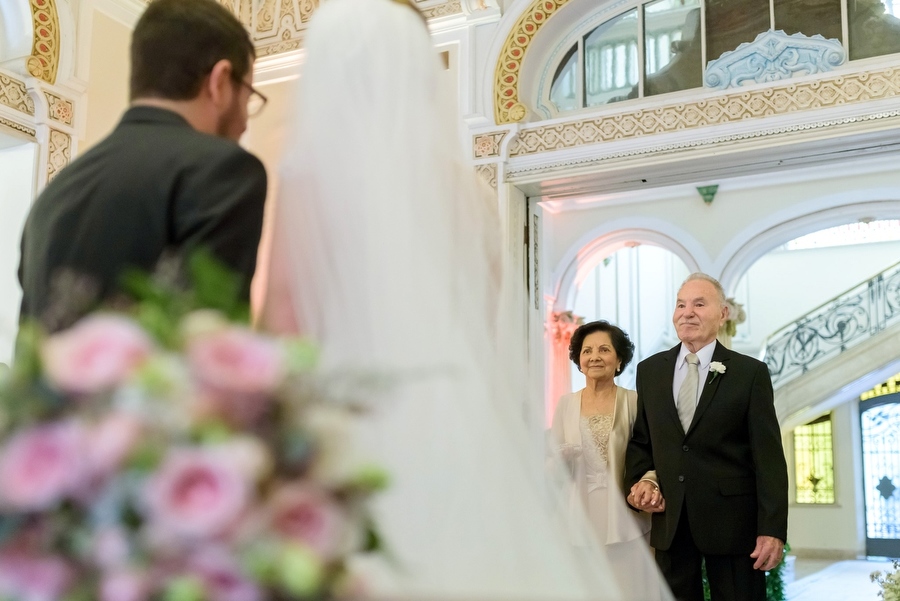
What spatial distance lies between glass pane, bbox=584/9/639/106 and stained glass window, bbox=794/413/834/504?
1349 centimetres

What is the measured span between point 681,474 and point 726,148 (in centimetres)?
214

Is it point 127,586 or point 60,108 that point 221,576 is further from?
point 60,108

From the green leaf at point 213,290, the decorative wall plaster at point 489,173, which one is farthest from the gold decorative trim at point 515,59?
the green leaf at point 213,290

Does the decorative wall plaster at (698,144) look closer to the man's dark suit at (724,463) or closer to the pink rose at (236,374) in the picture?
the man's dark suit at (724,463)

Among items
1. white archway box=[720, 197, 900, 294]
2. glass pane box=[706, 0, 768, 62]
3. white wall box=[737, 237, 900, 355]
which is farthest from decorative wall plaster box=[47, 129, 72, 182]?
white wall box=[737, 237, 900, 355]

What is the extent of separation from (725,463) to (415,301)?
2932mm

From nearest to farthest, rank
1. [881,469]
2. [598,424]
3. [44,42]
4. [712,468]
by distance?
[712,468] < [598,424] < [44,42] < [881,469]

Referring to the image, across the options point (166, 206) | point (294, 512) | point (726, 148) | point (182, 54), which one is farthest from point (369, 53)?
point (726, 148)

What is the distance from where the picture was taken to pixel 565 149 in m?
5.70

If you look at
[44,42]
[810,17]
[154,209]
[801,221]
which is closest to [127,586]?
[154,209]

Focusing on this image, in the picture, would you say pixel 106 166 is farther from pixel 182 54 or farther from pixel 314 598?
pixel 314 598

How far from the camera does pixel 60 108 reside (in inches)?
206

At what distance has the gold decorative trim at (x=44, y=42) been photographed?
5113mm

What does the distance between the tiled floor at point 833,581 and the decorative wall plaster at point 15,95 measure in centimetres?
920
